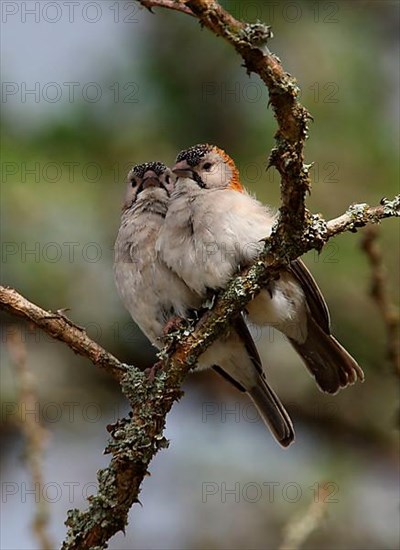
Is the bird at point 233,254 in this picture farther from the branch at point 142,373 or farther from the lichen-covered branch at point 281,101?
the lichen-covered branch at point 281,101

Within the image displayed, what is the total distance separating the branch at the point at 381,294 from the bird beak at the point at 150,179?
176 cm

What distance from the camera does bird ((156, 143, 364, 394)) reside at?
4301 millimetres

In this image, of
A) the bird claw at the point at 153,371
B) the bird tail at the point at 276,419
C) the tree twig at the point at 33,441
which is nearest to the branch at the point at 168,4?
the bird claw at the point at 153,371

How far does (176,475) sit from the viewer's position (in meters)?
6.93

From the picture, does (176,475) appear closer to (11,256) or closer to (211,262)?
(11,256)

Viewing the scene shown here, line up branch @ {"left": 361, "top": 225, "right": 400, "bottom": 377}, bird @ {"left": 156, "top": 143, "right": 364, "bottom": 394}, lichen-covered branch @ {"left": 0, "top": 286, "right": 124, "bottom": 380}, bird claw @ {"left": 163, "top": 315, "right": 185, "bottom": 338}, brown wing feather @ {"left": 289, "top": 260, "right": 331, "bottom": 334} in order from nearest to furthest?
branch @ {"left": 361, "top": 225, "right": 400, "bottom": 377}, lichen-covered branch @ {"left": 0, "top": 286, "right": 124, "bottom": 380}, bird claw @ {"left": 163, "top": 315, "right": 185, "bottom": 338}, bird @ {"left": 156, "top": 143, "right": 364, "bottom": 394}, brown wing feather @ {"left": 289, "top": 260, "right": 331, "bottom": 334}

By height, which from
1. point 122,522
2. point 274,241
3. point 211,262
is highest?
point 211,262

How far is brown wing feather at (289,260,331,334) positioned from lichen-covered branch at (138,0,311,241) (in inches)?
46.0

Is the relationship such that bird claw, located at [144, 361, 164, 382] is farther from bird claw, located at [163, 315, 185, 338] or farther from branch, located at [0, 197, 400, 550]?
bird claw, located at [163, 315, 185, 338]

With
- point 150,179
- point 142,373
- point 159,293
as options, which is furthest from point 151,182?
point 142,373

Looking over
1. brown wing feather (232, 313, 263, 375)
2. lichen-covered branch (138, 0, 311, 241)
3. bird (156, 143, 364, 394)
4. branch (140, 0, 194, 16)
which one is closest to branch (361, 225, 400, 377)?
lichen-covered branch (138, 0, 311, 241)

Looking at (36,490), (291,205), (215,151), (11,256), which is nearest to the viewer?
(291,205)

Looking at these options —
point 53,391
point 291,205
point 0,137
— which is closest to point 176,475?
point 53,391

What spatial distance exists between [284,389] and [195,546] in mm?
1033
